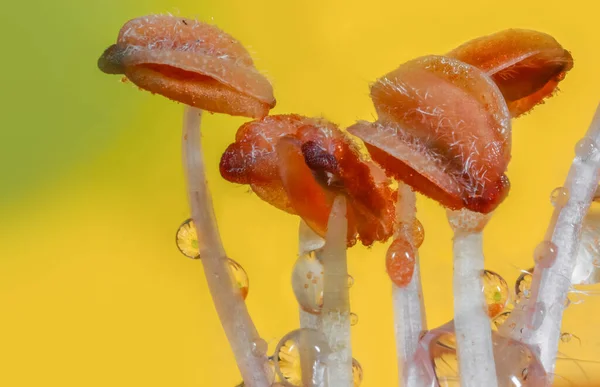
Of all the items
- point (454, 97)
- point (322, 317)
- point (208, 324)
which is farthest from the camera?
point (208, 324)

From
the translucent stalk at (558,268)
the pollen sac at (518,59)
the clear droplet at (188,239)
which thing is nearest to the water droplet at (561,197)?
the translucent stalk at (558,268)

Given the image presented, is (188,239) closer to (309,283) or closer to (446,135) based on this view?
(309,283)

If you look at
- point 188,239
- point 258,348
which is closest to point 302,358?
point 258,348

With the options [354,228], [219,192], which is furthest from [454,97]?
[219,192]

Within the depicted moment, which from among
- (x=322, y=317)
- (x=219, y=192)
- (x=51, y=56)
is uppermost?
(x=51, y=56)

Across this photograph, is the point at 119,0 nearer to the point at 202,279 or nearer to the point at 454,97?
the point at 202,279

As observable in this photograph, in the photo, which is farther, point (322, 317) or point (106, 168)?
point (106, 168)

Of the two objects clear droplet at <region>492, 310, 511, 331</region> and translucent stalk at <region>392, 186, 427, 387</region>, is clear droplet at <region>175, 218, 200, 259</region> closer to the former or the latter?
translucent stalk at <region>392, 186, 427, 387</region>
